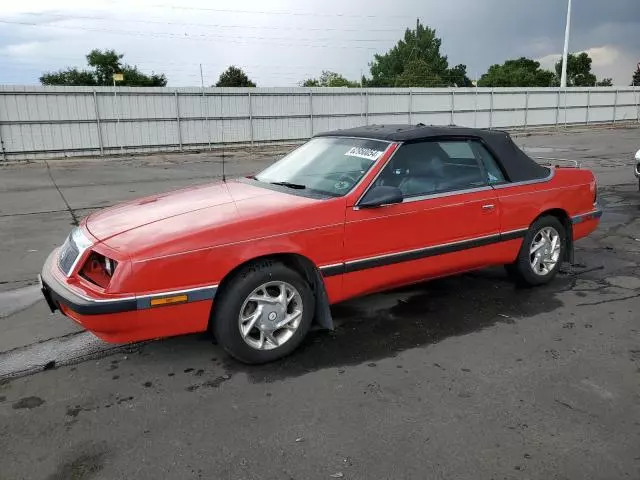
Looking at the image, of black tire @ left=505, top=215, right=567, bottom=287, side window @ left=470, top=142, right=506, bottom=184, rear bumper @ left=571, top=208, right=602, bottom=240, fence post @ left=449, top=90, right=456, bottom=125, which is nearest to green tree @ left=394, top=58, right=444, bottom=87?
fence post @ left=449, top=90, right=456, bottom=125

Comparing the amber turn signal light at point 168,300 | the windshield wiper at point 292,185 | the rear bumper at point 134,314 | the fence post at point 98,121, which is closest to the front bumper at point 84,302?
the rear bumper at point 134,314

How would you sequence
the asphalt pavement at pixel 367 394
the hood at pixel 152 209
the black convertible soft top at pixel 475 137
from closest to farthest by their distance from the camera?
1. the asphalt pavement at pixel 367 394
2. the hood at pixel 152 209
3. the black convertible soft top at pixel 475 137

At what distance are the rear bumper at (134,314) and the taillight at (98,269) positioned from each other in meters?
0.13

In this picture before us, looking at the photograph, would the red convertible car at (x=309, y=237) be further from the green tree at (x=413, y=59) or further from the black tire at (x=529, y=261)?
the green tree at (x=413, y=59)

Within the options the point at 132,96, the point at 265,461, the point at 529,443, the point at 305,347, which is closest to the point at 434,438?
the point at 529,443

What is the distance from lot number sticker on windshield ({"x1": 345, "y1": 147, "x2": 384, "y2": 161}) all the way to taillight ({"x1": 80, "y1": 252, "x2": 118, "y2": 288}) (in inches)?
79.0

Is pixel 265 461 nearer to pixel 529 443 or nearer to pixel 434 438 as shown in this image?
pixel 434 438

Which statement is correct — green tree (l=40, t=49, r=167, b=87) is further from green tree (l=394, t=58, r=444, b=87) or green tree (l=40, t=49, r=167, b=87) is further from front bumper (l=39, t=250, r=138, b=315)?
front bumper (l=39, t=250, r=138, b=315)

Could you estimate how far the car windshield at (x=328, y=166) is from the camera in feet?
13.3

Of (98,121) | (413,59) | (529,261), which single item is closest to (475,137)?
(529,261)

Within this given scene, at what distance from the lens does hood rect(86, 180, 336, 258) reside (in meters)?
3.23

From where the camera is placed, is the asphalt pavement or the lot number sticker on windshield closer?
the asphalt pavement

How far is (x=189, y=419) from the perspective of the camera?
2.95 metres

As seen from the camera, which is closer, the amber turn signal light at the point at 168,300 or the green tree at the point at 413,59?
the amber turn signal light at the point at 168,300
